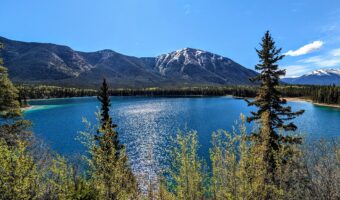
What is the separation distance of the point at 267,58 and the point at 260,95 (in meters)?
4.49

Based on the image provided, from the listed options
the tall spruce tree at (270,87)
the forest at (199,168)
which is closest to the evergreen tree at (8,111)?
the forest at (199,168)

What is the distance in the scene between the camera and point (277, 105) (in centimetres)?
2875

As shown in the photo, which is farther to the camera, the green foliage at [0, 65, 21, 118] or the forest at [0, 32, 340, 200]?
the green foliage at [0, 65, 21, 118]

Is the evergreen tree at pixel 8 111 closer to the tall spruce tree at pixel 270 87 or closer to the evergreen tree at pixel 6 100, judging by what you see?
the evergreen tree at pixel 6 100

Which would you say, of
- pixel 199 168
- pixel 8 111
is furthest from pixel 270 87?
pixel 8 111

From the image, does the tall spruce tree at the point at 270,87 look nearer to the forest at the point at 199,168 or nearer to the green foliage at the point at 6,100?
the forest at the point at 199,168

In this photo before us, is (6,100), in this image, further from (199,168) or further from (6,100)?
(199,168)

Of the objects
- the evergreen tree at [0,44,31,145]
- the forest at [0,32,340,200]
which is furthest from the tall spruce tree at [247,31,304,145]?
the evergreen tree at [0,44,31,145]

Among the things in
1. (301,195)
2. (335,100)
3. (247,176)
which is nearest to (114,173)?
(247,176)

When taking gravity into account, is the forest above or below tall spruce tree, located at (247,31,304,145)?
below

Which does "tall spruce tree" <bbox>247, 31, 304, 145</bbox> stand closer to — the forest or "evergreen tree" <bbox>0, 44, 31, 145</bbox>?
the forest

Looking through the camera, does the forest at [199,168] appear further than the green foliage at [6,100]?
No

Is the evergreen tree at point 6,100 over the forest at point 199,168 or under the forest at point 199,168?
over

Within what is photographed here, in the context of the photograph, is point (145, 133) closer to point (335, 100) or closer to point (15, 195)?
point (15, 195)
